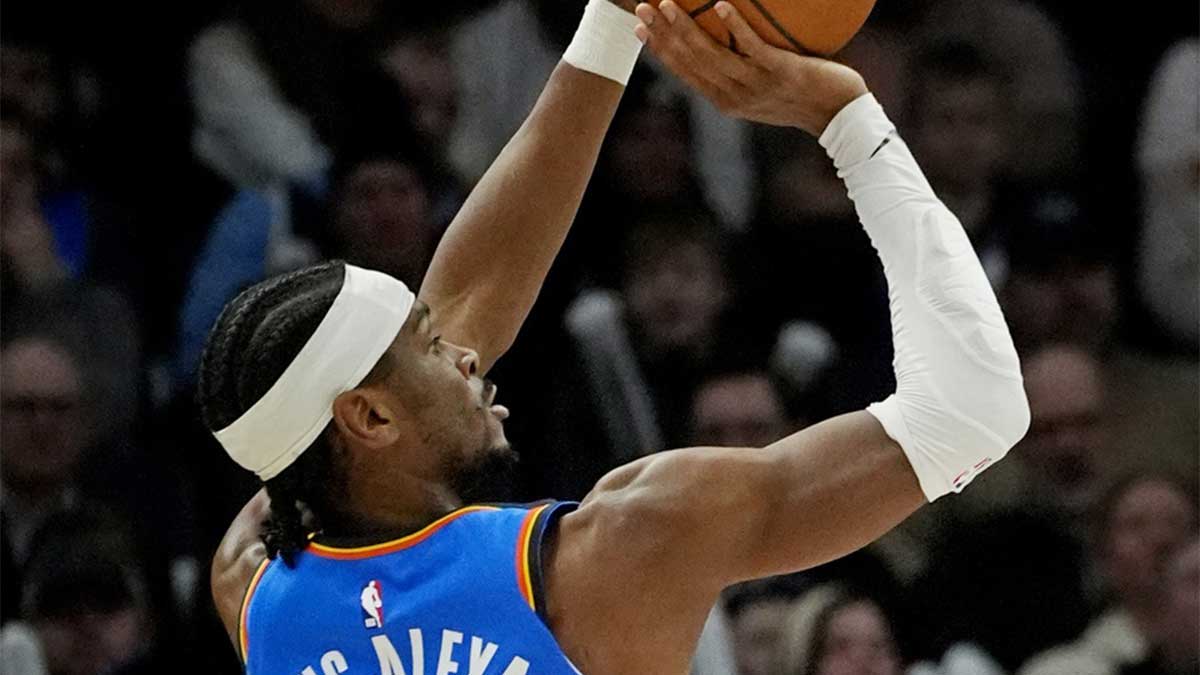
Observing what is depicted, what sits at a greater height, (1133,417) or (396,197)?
(396,197)

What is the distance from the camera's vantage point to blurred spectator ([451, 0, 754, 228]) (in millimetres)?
5582

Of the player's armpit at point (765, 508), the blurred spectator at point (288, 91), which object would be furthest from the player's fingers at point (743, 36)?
the blurred spectator at point (288, 91)

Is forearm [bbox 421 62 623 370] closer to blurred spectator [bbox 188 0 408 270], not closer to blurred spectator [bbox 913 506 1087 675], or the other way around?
blurred spectator [bbox 913 506 1087 675]

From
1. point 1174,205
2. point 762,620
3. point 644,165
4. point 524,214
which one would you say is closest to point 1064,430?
point 1174,205

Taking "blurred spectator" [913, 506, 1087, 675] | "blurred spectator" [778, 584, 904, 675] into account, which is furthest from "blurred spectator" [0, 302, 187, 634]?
"blurred spectator" [913, 506, 1087, 675]

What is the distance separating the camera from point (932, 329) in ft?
8.12

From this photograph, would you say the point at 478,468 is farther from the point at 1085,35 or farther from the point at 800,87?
the point at 1085,35

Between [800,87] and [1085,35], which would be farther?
[1085,35]

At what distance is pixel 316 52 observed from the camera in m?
5.63

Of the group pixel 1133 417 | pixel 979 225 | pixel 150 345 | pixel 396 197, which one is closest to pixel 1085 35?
pixel 979 225

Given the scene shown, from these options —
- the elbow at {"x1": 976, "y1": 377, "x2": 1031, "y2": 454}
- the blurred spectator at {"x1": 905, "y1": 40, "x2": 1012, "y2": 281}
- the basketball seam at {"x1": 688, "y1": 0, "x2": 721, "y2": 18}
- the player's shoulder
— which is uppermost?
the basketball seam at {"x1": 688, "y1": 0, "x2": 721, "y2": 18}

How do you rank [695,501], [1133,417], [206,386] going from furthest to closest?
1. [1133,417]
2. [206,386]
3. [695,501]

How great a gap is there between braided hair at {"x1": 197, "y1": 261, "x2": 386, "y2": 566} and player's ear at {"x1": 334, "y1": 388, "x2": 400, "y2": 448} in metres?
0.03

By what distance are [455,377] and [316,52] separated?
3090mm
